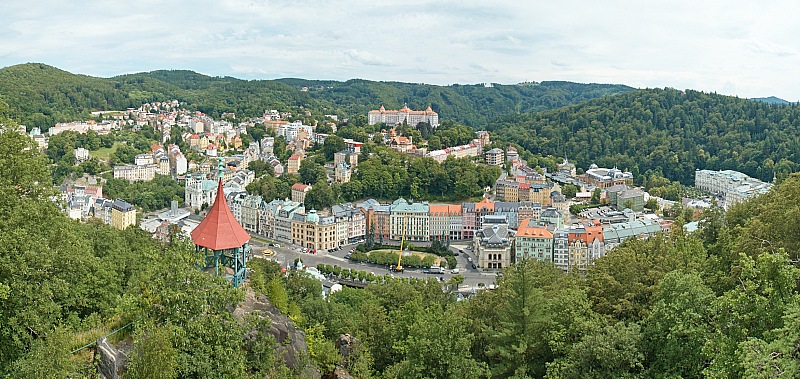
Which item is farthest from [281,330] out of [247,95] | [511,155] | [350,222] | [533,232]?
[247,95]

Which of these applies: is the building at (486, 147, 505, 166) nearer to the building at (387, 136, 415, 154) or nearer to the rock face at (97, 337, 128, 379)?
the building at (387, 136, 415, 154)

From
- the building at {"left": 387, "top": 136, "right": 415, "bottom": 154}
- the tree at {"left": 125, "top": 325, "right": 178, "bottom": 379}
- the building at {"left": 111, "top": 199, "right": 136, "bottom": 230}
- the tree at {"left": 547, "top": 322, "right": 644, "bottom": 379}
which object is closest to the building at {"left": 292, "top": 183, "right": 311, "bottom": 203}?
the building at {"left": 111, "top": 199, "right": 136, "bottom": 230}

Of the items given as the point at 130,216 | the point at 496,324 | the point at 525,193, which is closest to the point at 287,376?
the point at 496,324

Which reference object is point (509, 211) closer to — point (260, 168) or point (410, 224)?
point (410, 224)

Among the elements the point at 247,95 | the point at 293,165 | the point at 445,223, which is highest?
the point at 247,95

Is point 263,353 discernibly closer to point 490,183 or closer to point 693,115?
point 490,183
